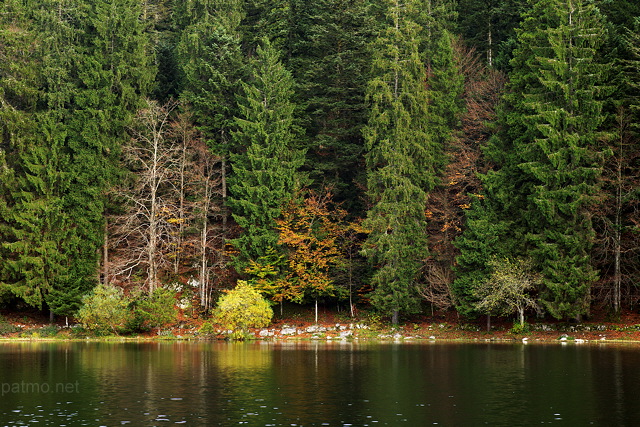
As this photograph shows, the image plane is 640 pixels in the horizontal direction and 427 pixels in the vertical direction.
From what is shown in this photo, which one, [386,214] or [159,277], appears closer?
[386,214]

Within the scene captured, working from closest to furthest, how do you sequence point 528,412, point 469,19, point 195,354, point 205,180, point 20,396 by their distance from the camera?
point 528,412
point 20,396
point 195,354
point 205,180
point 469,19

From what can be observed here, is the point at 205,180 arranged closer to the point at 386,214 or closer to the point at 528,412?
the point at 386,214

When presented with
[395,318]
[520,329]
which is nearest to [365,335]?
[395,318]

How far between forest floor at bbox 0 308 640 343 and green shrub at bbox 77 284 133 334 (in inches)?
55.2

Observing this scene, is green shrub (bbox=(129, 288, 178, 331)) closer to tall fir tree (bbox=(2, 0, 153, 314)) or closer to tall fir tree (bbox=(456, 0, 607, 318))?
tall fir tree (bbox=(2, 0, 153, 314))

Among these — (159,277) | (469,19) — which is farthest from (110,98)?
(469,19)

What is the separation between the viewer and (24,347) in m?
48.2

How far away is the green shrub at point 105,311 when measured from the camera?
178ft

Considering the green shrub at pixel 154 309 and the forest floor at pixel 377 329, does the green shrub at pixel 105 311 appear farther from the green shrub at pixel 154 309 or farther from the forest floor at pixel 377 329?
the forest floor at pixel 377 329

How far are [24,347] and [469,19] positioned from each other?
50248 millimetres

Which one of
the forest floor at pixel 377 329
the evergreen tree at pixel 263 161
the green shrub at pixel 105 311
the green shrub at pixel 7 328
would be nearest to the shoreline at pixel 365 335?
the forest floor at pixel 377 329

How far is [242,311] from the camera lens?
53.1m
